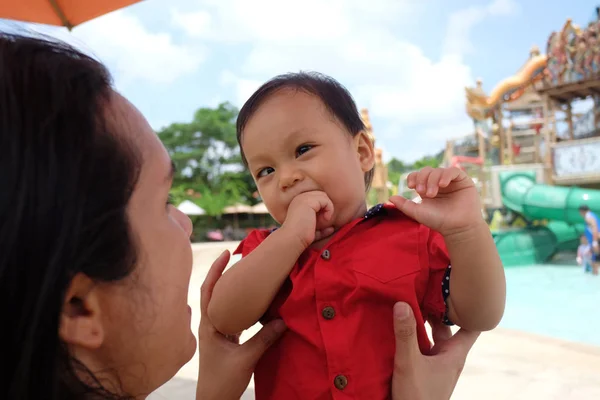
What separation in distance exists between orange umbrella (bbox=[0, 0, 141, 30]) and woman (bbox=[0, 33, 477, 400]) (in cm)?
247

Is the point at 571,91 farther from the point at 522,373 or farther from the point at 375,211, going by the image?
the point at 375,211

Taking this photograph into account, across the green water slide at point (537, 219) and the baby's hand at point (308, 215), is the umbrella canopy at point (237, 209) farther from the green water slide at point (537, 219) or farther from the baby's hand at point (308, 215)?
the baby's hand at point (308, 215)

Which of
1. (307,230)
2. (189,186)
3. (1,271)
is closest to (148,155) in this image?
(1,271)

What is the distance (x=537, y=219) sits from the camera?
42.9 ft

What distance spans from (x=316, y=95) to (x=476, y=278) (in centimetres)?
75

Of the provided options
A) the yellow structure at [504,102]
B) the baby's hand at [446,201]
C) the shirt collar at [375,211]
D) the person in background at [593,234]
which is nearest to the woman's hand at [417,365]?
the baby's hand at [446,201]

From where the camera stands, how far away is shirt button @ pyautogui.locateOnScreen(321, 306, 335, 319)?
51.2 inches

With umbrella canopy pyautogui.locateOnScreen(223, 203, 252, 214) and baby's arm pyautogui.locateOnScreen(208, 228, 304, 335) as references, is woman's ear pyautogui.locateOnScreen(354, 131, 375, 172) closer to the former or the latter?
baby's arm pyautogui.locateOnScreen(208, 228, 304, 335)

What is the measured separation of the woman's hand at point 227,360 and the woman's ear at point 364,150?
2.04ft

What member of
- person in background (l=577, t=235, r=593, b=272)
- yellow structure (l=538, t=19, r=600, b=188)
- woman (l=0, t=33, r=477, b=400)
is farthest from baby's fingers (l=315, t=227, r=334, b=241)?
yellow structure (l=538, t=19, r=600, b=188)

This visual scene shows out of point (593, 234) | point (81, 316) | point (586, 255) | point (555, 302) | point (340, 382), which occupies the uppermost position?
point (81, 316)

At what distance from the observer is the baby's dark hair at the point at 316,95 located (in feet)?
5.01

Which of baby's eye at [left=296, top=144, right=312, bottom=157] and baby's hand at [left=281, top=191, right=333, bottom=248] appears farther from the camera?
baby's eye at [left=296, top=144, right=312, bottom=157]

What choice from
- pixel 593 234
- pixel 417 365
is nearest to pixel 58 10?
pixel 417 365
